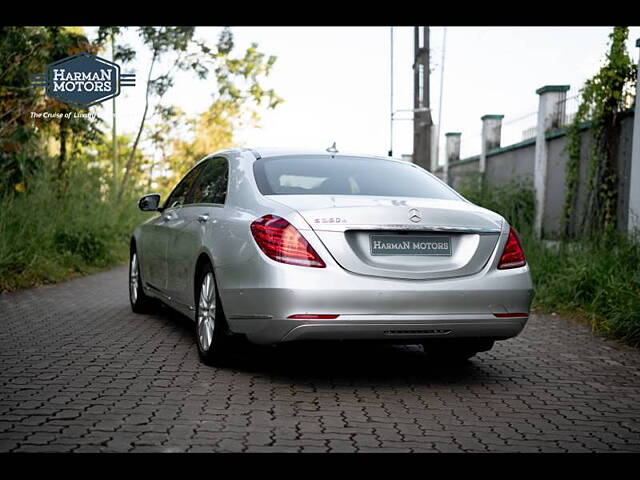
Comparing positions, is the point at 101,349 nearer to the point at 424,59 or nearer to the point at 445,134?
the point at 424,59

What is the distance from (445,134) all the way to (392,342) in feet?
62.4

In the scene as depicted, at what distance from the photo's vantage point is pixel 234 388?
5.37 m

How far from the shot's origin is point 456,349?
6.40 meters

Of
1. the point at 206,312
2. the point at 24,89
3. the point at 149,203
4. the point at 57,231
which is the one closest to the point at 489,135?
the point at 57,231

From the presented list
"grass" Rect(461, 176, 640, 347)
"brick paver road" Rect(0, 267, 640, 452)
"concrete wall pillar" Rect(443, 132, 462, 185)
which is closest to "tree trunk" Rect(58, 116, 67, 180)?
"brick paver road" Rect(0, 267, 640, 452)

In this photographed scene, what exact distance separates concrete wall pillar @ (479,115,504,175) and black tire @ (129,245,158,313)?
11.0m

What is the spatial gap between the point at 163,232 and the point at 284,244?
108 inches

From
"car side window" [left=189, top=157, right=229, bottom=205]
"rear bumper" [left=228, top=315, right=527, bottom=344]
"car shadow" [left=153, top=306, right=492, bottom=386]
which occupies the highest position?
"car side window" [left=189, top=157, right=229, bottom=205]

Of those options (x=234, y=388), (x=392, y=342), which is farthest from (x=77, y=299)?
(x=392, y=342)

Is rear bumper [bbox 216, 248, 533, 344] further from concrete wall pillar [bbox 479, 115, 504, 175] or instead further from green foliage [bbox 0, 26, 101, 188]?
concrete wall pillar [bbox 479, 115, 504, 175]

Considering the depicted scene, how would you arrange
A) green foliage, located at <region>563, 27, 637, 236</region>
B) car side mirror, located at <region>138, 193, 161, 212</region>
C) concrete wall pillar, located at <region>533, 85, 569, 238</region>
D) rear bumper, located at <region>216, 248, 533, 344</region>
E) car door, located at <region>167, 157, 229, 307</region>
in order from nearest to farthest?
rear bumper, located at <region>216, 248, 533, 344</region> < car door, located at <region>167, 157, 229, 307</region> < car side mirror, located at <region>138, 193, 161, 212</region> < green foliage, located at <region>563, 27, 637, 236</region> < concrete wall pillar, located at <region>533, 85, 569, 238</region>

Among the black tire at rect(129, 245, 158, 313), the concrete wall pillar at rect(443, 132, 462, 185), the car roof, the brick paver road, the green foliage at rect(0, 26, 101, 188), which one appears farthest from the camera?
the concrete wall pillar at rect(443, 132, 462, 185)

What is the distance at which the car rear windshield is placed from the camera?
5871 mm
